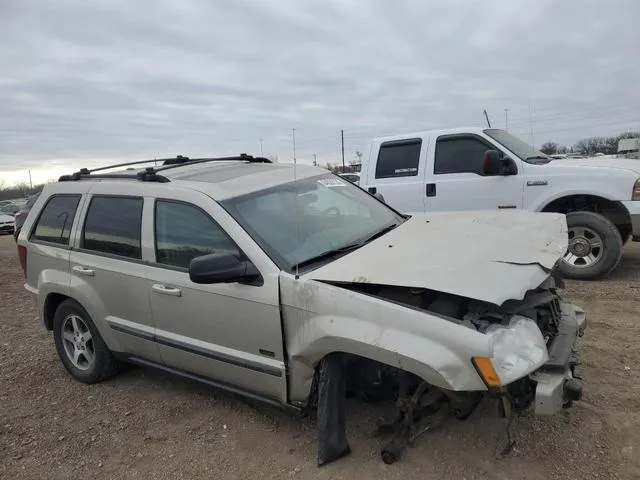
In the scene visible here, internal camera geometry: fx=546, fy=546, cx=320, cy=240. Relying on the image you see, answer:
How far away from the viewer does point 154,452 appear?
11.1 feet

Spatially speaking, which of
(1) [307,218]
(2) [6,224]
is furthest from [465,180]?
(2) [6,224]

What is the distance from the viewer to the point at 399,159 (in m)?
7.72

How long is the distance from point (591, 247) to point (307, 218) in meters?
4.49

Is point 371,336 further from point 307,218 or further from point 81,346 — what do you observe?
point 81,346

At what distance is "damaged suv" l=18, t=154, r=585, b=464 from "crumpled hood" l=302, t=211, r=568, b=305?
0.01 meters

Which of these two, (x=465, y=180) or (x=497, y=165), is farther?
(x=465, y=180)

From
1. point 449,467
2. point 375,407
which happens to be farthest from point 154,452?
point 449,467

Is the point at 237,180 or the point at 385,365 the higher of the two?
the point at 237,180

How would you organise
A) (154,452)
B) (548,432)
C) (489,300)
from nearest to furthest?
(489,300) < (548,432) < (154,452)

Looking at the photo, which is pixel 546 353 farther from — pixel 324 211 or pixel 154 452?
pixel 154 452

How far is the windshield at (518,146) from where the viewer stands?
708cm

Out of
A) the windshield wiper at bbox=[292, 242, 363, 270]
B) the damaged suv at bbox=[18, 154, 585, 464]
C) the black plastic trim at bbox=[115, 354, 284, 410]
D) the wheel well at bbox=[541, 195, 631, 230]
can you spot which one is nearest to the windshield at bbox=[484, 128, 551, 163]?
the wheel well at bbox=[541, 195, 631, 230]

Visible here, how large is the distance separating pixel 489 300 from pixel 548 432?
1.20 m

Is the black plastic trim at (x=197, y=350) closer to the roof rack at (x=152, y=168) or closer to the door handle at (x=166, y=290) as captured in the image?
the door handle at (x=166, y=290)
